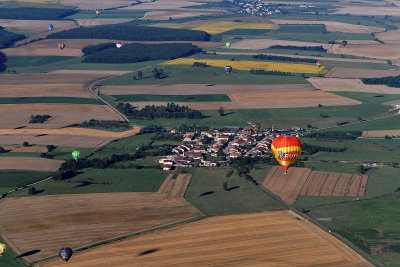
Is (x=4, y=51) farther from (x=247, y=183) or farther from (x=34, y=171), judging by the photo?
(x=247, y=183)

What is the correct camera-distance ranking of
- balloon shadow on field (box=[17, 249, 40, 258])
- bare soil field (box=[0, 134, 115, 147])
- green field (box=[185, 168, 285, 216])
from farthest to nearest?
bare soil field (box=[0, 134, 115, 147]) → green field (box=[185, 168, 285, 216]) → balloon shadow on field (box=[17, 249, 40, 258])

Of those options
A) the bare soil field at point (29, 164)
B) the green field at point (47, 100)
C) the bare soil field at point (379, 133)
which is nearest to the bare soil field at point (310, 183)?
the bare soil field at point (379, 133)

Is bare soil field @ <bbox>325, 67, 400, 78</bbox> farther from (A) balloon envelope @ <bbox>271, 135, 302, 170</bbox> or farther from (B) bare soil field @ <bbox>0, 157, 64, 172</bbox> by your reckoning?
(B) bare soil field @ <bbox>0, 157, 64, 172</bbox>

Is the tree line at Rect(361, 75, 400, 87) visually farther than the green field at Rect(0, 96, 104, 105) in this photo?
Yes

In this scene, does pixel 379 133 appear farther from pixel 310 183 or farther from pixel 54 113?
pixel 54 113

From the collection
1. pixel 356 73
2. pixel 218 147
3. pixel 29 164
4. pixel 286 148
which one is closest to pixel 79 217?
pixel 29 164

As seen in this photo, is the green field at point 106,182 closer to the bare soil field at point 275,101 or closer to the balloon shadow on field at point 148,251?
the balloon shadow on field at point 148,251

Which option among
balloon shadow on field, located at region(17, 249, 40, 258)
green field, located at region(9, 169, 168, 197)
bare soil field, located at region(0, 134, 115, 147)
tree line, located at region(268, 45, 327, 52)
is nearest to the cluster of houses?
green field, located at region(9, 169, 168, 197)

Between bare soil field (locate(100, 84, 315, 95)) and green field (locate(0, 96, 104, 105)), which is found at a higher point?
green field (locate(0, 96, 104, 105))
